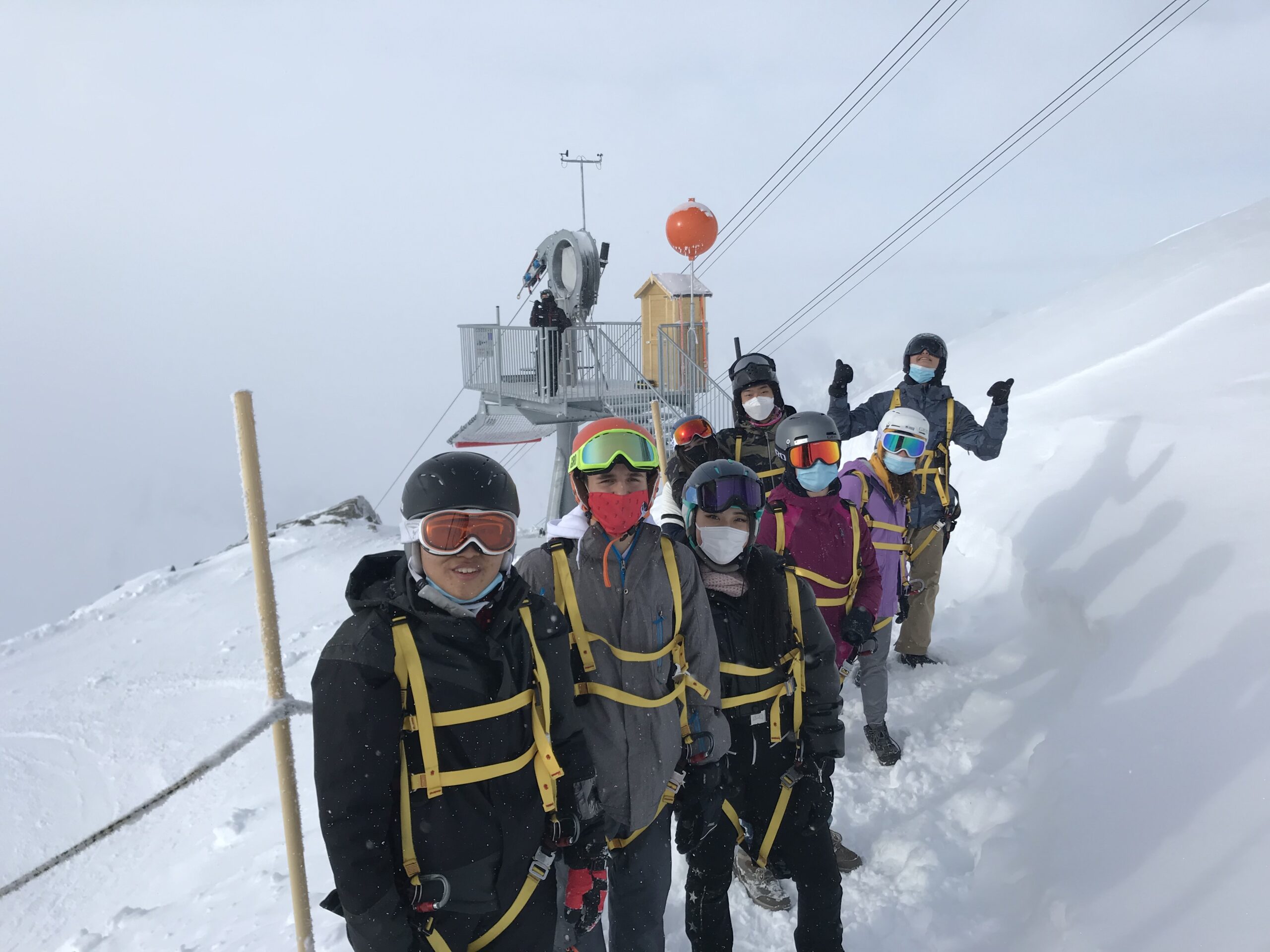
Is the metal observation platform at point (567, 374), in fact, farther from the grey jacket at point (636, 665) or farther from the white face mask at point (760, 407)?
the grey jacket at point (636, 665)

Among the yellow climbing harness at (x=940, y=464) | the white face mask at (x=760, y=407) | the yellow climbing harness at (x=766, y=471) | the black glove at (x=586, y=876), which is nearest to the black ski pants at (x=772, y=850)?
the black glove at (x=586, y=876)

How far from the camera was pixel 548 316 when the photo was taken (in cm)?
1384

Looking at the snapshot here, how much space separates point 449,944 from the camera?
1957 mm

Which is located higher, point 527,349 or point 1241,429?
point 527,349

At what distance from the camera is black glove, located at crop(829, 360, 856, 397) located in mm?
5719

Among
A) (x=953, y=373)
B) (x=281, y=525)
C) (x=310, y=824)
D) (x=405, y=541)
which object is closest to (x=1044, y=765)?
(x=405, y=541)

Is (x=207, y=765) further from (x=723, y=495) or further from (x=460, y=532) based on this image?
(x=723, y=495)

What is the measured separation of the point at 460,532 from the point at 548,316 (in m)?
12.3

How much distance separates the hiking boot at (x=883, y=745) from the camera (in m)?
4.36

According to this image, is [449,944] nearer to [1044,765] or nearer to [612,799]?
[612,799]

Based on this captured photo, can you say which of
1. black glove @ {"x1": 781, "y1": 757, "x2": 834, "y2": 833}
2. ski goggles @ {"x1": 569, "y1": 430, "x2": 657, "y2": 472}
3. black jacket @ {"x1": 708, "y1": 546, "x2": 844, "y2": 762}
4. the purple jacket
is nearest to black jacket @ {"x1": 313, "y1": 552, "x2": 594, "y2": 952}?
ski goggles @ {"x1": 569, "y1": 430, "x2": 657, "y2": 472}

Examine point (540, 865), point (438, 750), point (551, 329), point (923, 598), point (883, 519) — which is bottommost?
point (923, 598)

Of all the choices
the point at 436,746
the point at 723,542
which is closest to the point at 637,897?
the point at 436,746

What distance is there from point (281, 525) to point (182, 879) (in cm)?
1046
